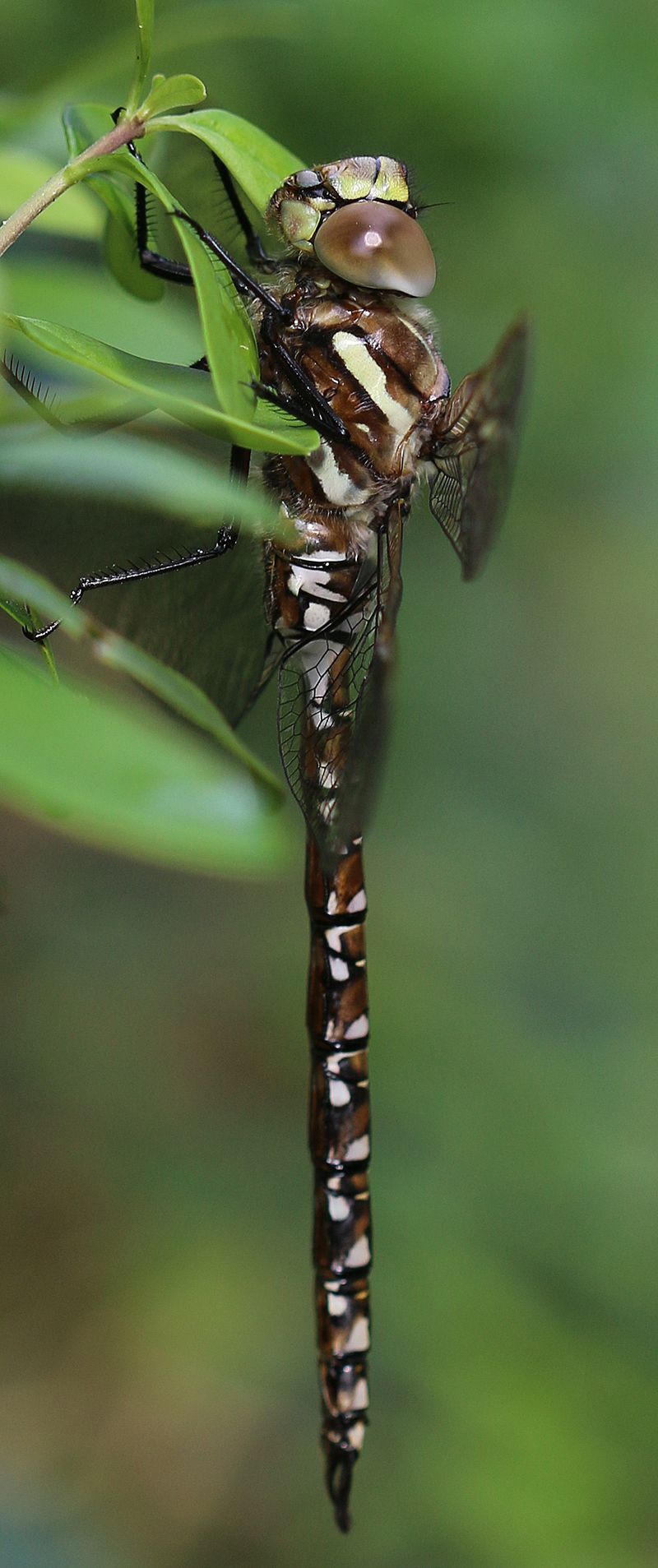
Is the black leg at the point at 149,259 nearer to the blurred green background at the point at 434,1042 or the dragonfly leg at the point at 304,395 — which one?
the dragonfly leg at the point at 304,395

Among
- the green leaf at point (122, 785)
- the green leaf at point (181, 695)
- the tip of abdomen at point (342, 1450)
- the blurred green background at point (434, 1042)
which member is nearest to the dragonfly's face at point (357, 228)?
the green leaf at point (181, 695)

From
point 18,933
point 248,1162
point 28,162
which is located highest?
point 28,162

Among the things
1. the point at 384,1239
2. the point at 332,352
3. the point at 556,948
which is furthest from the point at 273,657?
the point at 556,948

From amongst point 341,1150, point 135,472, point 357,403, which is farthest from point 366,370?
point 341,1150

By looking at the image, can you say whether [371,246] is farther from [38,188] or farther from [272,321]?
[38,188]

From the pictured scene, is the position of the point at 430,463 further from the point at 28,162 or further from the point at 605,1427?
the point at 605,1427
